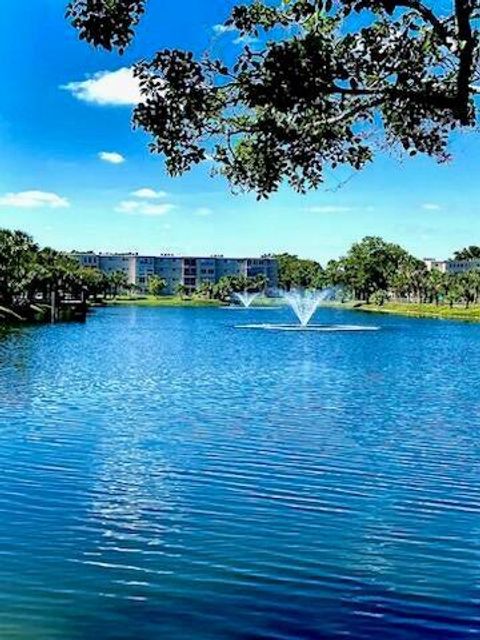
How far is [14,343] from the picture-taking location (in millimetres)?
58031

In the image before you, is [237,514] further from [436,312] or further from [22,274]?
[436,312]

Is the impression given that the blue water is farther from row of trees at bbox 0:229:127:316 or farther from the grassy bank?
the grassy bank

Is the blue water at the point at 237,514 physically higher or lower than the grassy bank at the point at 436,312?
lower

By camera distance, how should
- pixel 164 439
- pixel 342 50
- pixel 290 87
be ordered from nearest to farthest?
pixel 290 87, pixel 342 50, pixel 164 439

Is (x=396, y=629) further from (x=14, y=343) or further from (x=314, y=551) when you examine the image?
(x=14, y=343)

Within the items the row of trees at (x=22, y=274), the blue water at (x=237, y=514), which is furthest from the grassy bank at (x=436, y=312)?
the blue water at (x=237, y=514)

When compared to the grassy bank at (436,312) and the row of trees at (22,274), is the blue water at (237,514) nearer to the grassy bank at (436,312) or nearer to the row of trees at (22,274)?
the row of trees at (22,274)

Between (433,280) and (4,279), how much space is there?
10862cm

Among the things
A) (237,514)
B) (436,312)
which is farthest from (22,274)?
(237,514)

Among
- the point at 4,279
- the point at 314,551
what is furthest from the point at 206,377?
the point at 4,279

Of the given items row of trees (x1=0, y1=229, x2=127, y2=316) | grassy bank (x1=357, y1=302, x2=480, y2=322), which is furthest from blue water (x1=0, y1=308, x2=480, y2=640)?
grassy bank (x1=357, y1=302, x2=480, y2=322)

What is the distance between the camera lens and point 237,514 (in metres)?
14.4

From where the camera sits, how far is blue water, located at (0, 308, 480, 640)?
1012 cm

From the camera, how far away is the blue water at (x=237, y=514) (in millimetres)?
10125
